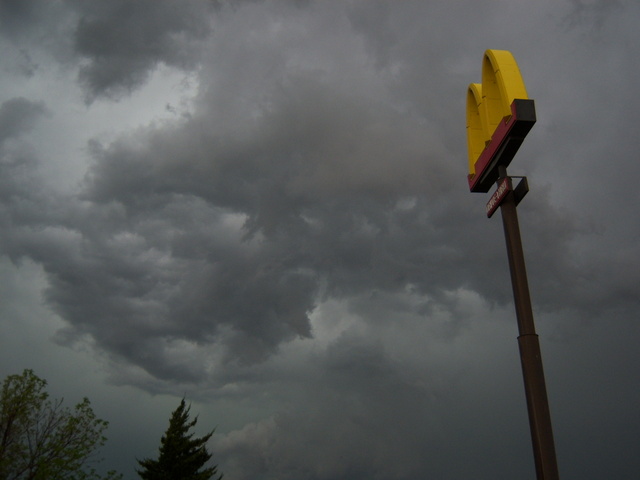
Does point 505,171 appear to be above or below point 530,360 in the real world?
above

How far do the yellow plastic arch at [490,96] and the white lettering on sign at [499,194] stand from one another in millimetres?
2503

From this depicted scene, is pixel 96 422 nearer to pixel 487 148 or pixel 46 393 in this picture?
pixel 46 393

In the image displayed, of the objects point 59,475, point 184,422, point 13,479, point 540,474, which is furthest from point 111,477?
point 540,474

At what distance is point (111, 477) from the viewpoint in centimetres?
3500

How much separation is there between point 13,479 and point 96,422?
531cm

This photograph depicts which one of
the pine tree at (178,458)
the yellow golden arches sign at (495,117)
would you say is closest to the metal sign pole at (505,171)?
the yellow golden arches sign at (495,117)

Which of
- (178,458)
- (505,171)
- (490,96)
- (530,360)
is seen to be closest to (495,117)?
(490,96)

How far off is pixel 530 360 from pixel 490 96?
37.6 feet

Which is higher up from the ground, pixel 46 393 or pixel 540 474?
pixel 46 393

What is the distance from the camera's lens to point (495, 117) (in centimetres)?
2306

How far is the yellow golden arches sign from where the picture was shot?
68.0 feet

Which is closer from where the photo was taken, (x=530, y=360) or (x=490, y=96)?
(x=530, y=360)

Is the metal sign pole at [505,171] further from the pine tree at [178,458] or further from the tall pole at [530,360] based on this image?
the pine tree at [178,458]

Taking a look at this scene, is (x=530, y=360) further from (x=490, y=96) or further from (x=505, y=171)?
(x=490, y=96)
